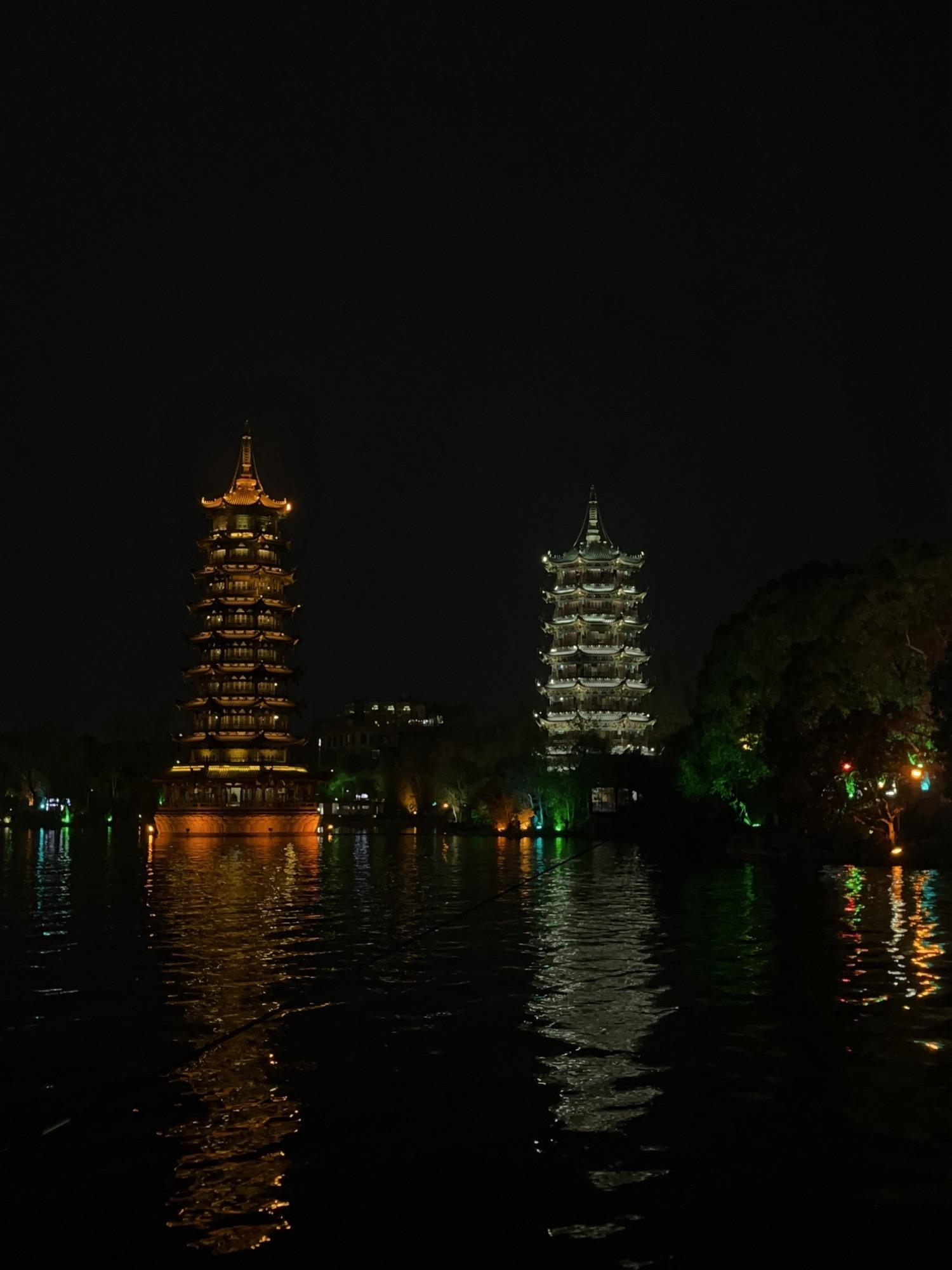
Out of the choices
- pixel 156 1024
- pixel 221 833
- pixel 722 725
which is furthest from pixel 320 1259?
pixel 221 833

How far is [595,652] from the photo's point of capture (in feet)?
408

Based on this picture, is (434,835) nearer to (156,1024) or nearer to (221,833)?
(221,833)

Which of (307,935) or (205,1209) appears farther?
(307,935)

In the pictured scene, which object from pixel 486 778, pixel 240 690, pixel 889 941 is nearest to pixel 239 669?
pixel 240 690

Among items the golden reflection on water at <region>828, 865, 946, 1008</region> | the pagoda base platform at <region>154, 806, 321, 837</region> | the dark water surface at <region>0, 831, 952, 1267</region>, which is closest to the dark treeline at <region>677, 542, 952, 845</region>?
the golden reflection on water at <region>828, 865, 946, 1008</region>

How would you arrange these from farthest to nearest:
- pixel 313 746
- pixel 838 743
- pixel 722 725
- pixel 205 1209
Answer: pixel 313 746
pixel 722 725
pixel 838 743
pixel 205 1209

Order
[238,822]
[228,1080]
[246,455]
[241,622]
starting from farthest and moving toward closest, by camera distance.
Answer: [246,455] → [241,622] → [238,822] → [228,1080]

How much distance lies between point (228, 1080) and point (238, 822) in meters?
97.8

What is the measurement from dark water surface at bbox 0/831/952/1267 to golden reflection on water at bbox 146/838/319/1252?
36mm

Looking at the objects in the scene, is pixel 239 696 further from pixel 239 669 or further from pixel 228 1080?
pixel 228 1080

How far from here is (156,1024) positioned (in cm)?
1372

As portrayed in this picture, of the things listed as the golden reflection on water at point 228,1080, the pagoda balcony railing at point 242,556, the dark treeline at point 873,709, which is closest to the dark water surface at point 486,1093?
the golden reflection on water at point 228,1080

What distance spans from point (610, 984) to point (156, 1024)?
5650 mm

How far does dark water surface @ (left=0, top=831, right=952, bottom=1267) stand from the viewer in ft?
24.0
